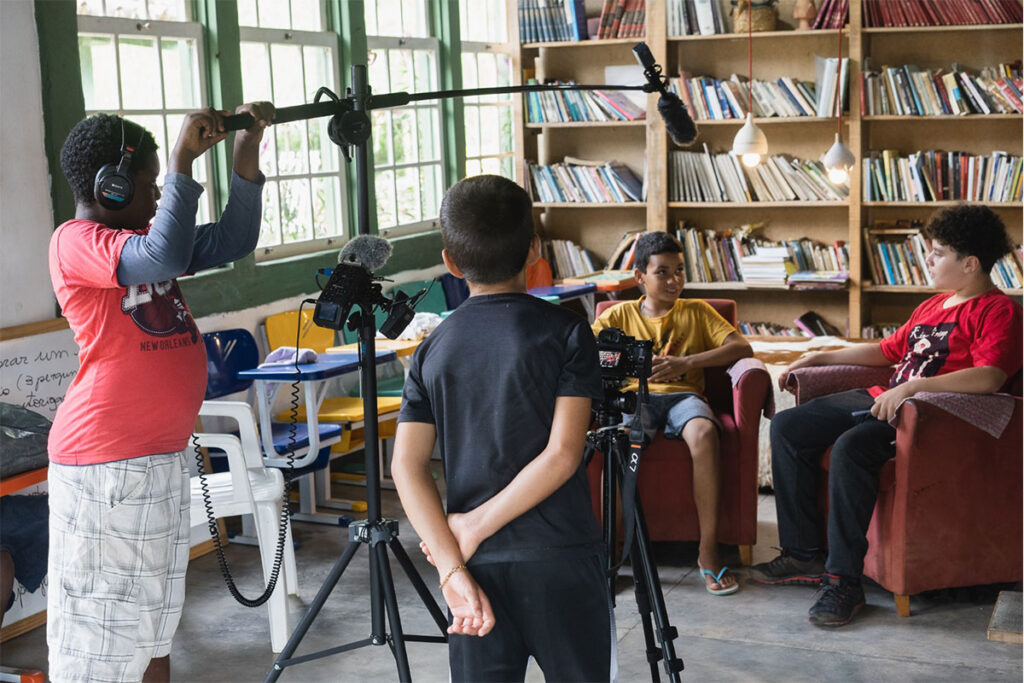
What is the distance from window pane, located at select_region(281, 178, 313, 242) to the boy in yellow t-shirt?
181 centimetres

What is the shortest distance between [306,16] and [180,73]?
3.15 feet

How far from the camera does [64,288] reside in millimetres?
2256

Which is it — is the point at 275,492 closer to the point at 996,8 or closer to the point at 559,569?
the point at 559,569

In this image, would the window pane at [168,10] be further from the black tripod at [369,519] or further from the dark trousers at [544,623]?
the dark trousers at [544,623]

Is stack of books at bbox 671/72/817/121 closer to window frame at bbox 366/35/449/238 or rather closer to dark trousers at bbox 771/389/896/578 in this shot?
window frame at bbox 366/35/449/238

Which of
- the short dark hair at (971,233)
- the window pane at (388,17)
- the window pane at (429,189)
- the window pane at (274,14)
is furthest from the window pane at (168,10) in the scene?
the short dark hair at (971,233)

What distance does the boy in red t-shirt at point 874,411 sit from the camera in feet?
11.1

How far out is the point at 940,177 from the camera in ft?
20.0

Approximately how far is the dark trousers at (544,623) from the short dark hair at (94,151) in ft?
3.71

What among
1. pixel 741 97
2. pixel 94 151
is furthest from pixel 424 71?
pixel 94 151

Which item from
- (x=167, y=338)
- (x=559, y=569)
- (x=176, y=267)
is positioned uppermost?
(x=176, y=267)

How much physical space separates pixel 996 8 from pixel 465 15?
286cm

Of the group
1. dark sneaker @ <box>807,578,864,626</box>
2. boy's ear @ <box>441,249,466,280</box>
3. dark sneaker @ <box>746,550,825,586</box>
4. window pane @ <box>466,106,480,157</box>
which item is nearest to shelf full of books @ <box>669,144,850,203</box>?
window pane @ <box>466,106,480,157</box>

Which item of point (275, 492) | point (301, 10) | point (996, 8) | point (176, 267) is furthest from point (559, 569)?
point (996, 8)
